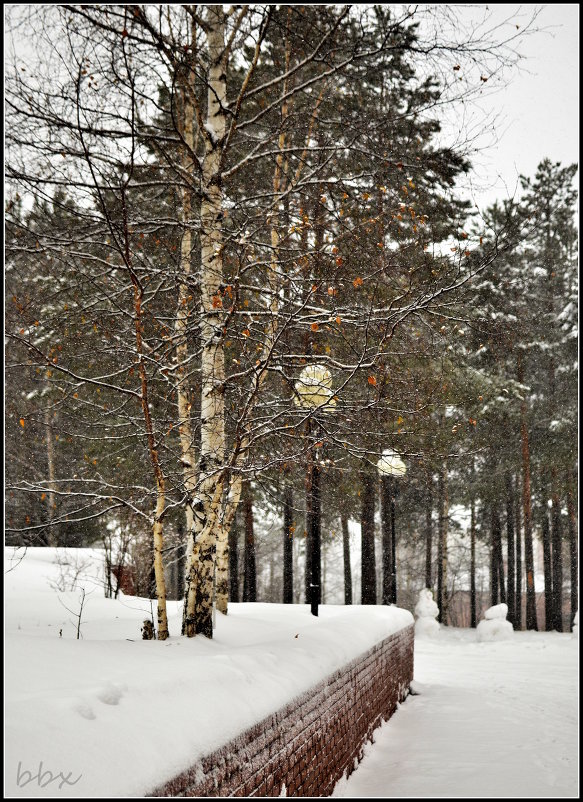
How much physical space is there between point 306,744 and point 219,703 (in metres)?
1.57

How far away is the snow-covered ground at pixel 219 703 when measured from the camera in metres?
1.86

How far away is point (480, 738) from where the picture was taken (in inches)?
272

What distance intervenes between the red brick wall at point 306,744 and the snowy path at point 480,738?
34 cm

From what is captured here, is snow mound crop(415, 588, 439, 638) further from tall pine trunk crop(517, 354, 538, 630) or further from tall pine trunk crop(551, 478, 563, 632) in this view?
tall pine trunk crop(551, 478, 563, 632)

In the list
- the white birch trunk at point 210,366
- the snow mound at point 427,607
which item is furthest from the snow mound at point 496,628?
the white birch trunk at point 210,366

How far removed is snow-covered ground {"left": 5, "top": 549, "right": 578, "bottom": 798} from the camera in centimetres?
186

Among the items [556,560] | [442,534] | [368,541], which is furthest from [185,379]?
[556,560]

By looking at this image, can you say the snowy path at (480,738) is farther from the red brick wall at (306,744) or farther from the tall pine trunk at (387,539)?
the tall pine trunk at (387,539)

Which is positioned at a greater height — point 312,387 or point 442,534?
point 312,387

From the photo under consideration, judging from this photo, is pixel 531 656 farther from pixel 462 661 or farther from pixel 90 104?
pixel 90 104

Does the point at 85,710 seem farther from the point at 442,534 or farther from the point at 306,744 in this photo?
the point at 442,534

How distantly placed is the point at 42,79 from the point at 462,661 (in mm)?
14962

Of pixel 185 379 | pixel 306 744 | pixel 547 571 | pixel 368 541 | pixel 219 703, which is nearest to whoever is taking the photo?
pixel 219 703

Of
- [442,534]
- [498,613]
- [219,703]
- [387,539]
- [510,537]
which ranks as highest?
[219,703]
